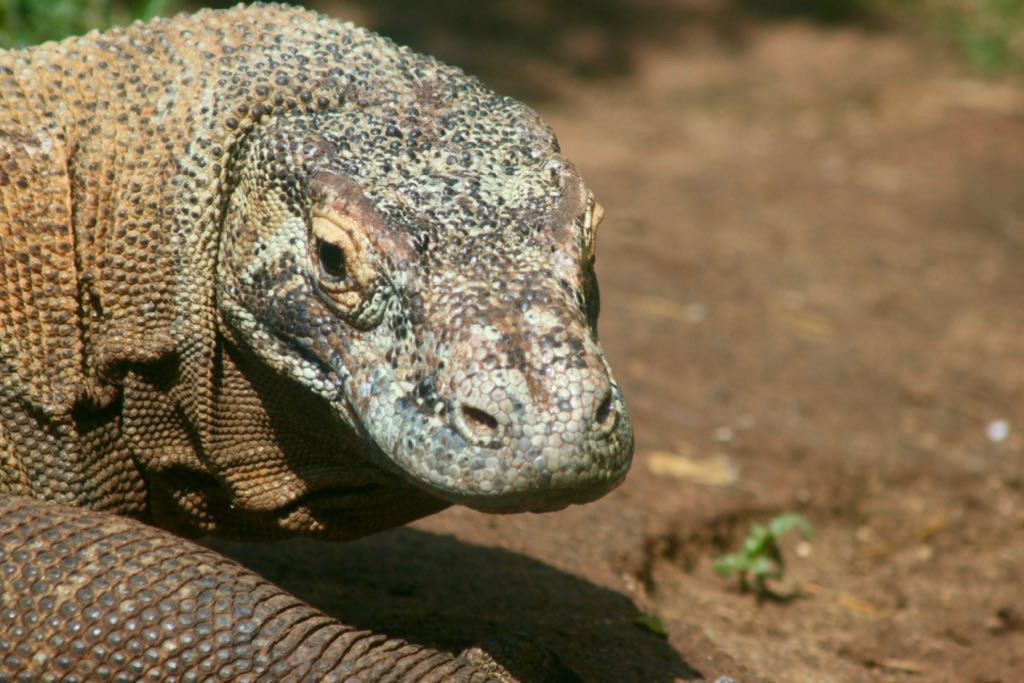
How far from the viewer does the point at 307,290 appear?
11.7ft

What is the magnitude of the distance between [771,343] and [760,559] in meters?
3.01

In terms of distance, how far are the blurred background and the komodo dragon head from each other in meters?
1.24

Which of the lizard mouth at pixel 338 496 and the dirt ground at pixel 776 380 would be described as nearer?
the lizard mouth at pixel 338 496

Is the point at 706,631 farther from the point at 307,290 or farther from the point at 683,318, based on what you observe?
the point at 683,318

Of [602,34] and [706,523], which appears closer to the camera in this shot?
[706,523]

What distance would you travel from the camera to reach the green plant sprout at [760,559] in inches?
233

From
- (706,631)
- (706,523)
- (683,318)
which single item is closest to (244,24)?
(706,631)

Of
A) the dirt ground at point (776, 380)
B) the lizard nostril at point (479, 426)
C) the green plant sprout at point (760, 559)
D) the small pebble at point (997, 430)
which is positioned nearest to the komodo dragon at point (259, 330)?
the lizard nostril at point (479, 426)

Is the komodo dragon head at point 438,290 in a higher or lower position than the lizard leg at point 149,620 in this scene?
higher

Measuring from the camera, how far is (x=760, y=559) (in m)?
5.93

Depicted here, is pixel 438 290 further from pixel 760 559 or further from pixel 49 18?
pixel 49 18

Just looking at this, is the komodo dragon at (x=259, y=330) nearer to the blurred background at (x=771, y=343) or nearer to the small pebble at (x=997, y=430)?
the blurred background at (x=771, y=343)

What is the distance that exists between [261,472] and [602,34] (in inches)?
538

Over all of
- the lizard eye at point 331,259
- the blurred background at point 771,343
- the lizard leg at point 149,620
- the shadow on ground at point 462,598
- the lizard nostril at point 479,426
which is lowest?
the blurred background at point 771,343
